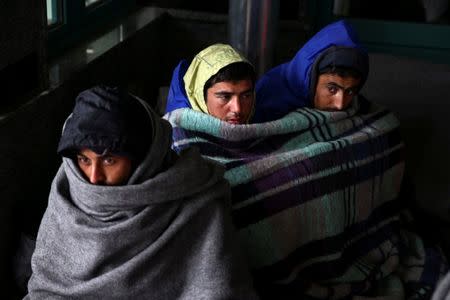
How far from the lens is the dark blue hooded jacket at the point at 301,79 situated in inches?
90.5

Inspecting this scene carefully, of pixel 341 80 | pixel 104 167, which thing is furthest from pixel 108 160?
pixel 341 80

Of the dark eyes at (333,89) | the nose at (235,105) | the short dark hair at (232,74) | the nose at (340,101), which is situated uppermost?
the short dark hair at (232,74)

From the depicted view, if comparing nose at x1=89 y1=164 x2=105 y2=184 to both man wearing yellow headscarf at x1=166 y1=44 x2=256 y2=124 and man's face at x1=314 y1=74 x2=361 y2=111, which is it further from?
man's face at x1=314 y1=74 x2=361 y2=111

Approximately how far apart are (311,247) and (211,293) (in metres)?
0.55

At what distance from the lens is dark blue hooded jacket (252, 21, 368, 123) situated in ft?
7.54

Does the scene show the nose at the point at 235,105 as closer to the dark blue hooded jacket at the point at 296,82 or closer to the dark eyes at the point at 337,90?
the dark blue hooded jacket at the point at 296,82

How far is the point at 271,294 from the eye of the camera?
2.09 m

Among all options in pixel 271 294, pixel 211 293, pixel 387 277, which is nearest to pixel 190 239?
pixel 211 293

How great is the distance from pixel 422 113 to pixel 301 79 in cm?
54

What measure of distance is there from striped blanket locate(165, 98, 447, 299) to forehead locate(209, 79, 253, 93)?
79mm

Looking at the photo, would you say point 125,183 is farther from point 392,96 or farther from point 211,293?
point 392,96

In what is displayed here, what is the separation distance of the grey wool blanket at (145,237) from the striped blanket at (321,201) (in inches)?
11.8

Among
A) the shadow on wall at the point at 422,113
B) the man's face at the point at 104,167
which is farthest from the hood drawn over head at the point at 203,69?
the shadow on wall at the point at 422,113

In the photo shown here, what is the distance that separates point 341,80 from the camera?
2.22 meters
